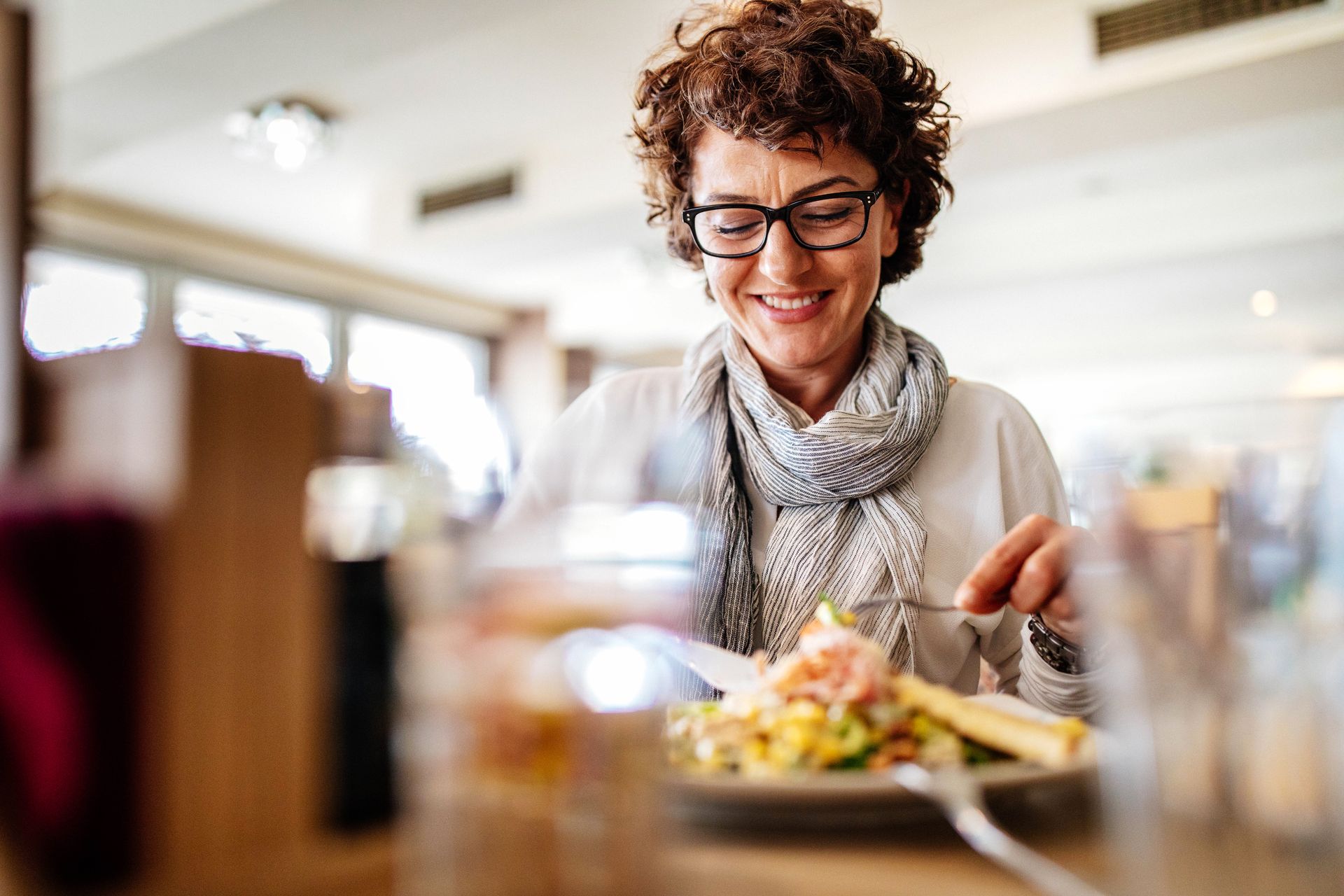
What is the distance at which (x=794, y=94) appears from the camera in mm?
1246

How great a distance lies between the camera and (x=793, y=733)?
1.90 ft

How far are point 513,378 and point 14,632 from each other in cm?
806

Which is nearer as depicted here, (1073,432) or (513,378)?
(1073,432)

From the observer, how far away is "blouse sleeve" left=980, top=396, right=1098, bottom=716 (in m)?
0.93

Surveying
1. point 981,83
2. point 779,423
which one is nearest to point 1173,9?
point 981,83

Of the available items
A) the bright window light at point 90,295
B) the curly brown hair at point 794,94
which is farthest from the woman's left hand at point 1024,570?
the bright window light at point 90,295

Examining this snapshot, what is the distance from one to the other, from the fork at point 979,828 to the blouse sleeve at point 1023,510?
426mm

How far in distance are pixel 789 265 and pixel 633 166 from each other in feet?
10.4

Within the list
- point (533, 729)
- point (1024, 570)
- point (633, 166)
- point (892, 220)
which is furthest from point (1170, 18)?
point (533, 729)

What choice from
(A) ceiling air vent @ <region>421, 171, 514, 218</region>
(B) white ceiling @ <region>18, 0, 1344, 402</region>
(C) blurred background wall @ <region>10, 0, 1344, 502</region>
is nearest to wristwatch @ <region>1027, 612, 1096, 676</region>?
(C) blurred background wall @ <region>10, 0, 1344, 502</region>

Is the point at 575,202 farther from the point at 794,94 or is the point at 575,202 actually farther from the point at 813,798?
the point at 813,798

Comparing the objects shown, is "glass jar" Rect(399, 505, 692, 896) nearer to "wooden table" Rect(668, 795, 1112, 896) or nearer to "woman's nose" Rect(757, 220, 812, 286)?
"wooden table" Rect(668, 795, 1112, 896)

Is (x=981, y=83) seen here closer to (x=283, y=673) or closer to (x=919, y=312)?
(x=919, y=312)

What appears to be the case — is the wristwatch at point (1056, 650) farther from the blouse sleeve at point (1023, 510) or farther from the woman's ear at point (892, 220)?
the woman's ear at point (892, 220)
